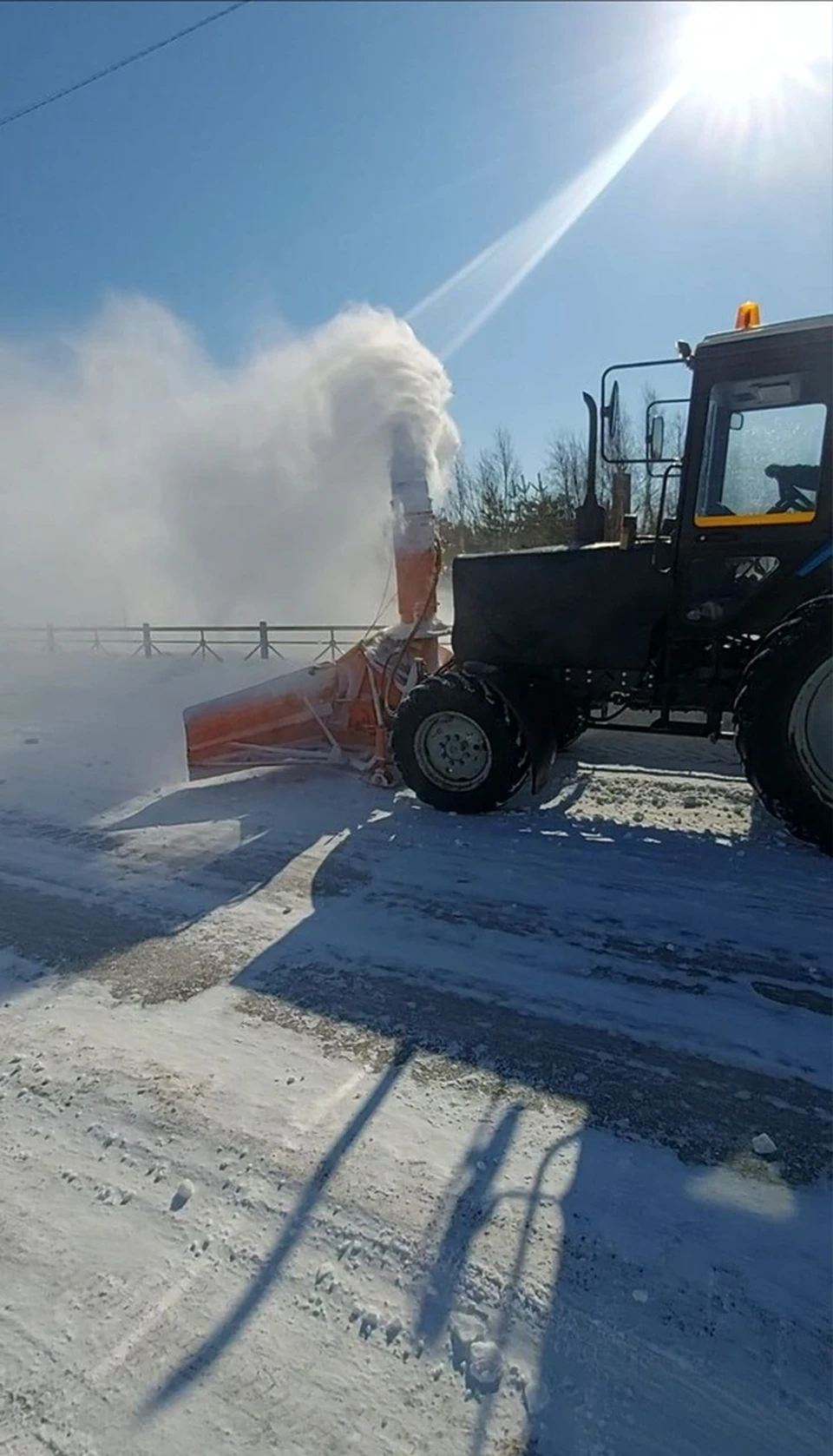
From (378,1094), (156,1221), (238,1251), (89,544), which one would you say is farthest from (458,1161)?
(89,544)

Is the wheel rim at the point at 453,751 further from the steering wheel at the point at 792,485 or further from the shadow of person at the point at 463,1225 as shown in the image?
the shadow of person at the point at 463,1225

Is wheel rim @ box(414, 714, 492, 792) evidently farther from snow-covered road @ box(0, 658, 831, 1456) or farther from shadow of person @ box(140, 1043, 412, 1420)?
shadow of person @ box(140, 1043, 412, 1420)

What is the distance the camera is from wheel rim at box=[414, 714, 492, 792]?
5465 millimetres

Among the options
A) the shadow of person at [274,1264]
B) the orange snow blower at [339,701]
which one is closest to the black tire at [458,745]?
the orange snow blower at [339,701]

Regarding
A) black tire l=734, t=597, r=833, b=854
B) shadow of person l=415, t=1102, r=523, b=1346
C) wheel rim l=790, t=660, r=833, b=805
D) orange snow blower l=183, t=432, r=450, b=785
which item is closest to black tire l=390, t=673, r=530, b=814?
orange snow blower l=183, t=432, r=450, b=785

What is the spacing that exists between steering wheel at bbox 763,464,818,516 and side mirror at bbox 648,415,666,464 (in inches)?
24.8

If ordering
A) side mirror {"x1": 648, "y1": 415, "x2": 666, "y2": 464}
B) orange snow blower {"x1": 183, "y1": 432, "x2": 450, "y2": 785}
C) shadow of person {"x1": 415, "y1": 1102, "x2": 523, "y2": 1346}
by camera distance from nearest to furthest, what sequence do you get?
shadow of person {"x1": 415, "y1": 1102, "x2": 523, "y2": 1346}, side mirror {"x1": 648, "y1": 415, "x2": 666, "y2": 464}, orange snow blower {"x1": 183, "y1": 432, "x2": 450, "y2": 785}

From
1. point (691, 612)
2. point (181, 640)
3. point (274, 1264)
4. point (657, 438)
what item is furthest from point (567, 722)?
point (181, 640)

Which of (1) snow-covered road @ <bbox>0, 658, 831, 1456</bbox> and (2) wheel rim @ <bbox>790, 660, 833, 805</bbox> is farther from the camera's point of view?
(2) wheel rim @ <bbox>790, 660, 833, 805</bbox>

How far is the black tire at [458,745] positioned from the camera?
5.37 m

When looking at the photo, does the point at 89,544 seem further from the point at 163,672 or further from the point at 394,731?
the point at 394,731

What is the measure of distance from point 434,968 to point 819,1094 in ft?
4.88

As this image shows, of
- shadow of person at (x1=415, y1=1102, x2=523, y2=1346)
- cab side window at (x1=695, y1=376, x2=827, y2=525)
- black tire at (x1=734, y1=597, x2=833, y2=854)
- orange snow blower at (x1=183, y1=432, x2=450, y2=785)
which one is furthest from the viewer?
orange snow blower at (x1=183, y1=432, x2=450, y2=785)

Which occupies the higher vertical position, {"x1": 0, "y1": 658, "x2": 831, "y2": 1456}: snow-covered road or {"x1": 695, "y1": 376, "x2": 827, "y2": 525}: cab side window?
{"x1": 695, "y1": 376, "x2": 827, "y2": 525}: cab side window
